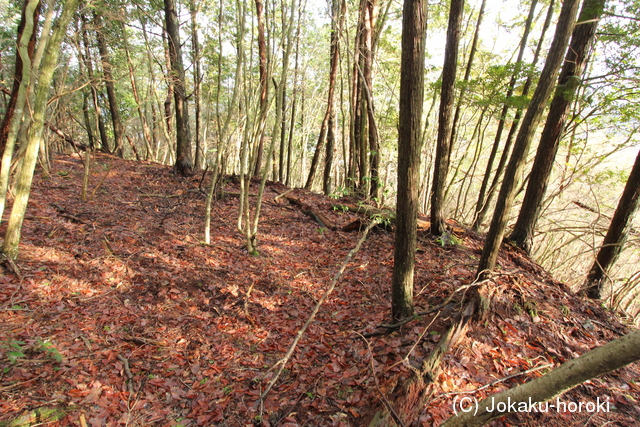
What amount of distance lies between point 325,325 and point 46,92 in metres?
5.13

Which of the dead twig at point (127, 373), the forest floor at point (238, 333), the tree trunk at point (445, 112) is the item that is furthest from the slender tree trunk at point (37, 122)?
the tree trunk at point (445, 112)

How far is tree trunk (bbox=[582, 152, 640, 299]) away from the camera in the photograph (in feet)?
16.5

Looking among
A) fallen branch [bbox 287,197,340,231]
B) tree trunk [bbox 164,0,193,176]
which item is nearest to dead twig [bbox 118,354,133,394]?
fallen branch [bbox 287,197,340,231]

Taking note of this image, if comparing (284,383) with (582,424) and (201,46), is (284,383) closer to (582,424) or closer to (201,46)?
(582,424)

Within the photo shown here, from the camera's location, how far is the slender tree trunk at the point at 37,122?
13.1ft

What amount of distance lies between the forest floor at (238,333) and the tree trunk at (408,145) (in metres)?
0.51

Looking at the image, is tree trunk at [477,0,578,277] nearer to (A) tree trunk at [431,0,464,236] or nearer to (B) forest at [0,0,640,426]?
(B) forest at [0,0,640,426]

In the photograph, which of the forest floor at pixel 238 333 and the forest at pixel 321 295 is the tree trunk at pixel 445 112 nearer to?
the forest at pixel 321 295

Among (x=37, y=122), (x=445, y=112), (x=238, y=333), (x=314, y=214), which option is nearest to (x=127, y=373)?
(x=238, y=333)

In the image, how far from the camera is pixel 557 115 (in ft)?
17.0

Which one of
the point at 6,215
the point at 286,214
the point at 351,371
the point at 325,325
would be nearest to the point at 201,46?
the point at 286,214

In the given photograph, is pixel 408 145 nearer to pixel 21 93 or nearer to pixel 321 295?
pixel 321 295

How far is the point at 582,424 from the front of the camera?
2508 mm

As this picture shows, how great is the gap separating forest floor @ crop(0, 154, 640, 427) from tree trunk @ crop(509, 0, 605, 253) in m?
0.73
